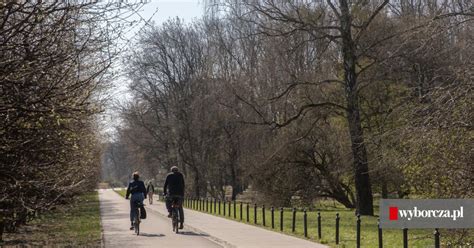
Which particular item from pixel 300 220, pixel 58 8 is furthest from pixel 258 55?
pixel 58 8

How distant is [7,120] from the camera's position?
8211 mm

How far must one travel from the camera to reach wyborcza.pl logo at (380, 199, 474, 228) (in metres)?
10.9

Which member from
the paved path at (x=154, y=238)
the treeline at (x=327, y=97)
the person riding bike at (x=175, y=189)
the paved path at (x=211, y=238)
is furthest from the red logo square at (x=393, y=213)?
the person riding bike at (x=175, y=189)

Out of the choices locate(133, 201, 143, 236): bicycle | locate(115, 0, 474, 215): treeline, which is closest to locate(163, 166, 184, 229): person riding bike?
locate(133, 201, 143, 236): bicycle

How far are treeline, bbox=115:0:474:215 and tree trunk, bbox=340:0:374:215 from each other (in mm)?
47

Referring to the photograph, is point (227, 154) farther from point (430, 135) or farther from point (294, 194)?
point (430, 135)

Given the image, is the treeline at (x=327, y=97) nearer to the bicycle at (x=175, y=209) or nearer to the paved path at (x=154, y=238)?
the paved path at (x=154, y=238)

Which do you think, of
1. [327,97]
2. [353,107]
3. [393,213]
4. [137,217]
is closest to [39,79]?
[393,213]

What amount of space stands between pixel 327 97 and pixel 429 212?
18974mm

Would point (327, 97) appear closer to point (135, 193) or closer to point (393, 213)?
point (135, 193)

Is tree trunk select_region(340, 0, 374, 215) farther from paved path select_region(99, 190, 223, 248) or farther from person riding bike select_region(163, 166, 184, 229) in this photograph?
paved path select_region(99, 190, 223, 248)

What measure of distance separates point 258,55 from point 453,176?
32290 millimetres

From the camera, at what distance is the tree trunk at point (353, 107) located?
2570 cm

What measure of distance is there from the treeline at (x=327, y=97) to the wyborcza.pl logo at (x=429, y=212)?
10.9 inches
